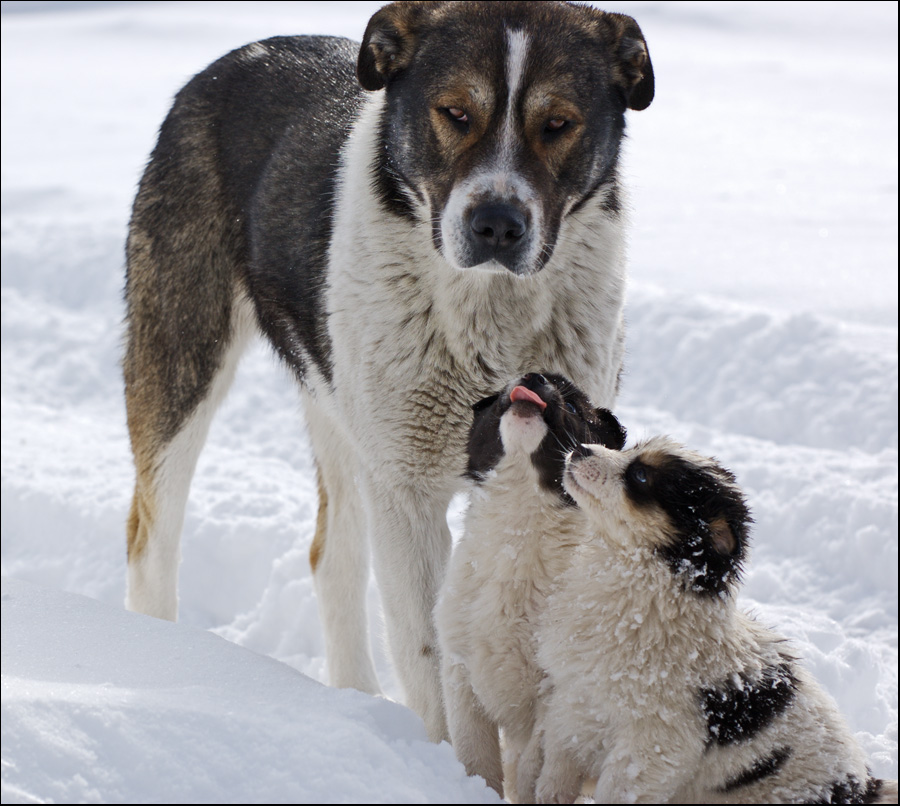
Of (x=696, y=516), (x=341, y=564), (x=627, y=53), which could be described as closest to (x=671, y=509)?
(x=696, y=516)

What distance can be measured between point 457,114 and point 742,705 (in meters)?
1.66

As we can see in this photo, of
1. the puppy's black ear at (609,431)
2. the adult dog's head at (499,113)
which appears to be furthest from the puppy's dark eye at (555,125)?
the puppy's black ear at (609,431)

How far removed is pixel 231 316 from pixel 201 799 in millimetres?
2437

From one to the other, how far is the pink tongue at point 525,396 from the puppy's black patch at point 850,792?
1079 mm

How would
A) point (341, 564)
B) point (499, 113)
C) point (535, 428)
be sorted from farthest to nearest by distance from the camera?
point (341, 564), point (499, 113), point (535, 428)

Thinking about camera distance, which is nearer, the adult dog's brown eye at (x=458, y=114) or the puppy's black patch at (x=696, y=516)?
the puppy's black patch at (x=696, y=516)

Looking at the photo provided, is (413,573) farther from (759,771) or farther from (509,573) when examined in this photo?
(759,771)

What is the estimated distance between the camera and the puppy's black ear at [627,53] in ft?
10.1

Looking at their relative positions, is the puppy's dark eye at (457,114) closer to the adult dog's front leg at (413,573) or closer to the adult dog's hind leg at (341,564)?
the adult dog's front leg at (413,573)

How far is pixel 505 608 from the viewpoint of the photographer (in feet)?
8.84

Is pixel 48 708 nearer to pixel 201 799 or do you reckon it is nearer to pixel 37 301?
pixel 201 799

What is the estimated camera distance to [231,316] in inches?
160

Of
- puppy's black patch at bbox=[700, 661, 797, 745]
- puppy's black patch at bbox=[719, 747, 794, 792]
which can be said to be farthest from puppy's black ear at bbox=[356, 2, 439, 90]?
puppy's black patch at bbox=[719, 747, 794, 792]

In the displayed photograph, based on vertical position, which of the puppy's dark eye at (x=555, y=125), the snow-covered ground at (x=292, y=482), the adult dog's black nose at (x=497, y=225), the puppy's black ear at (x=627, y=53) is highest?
the puppy's black ear at (x=627, y=53)
